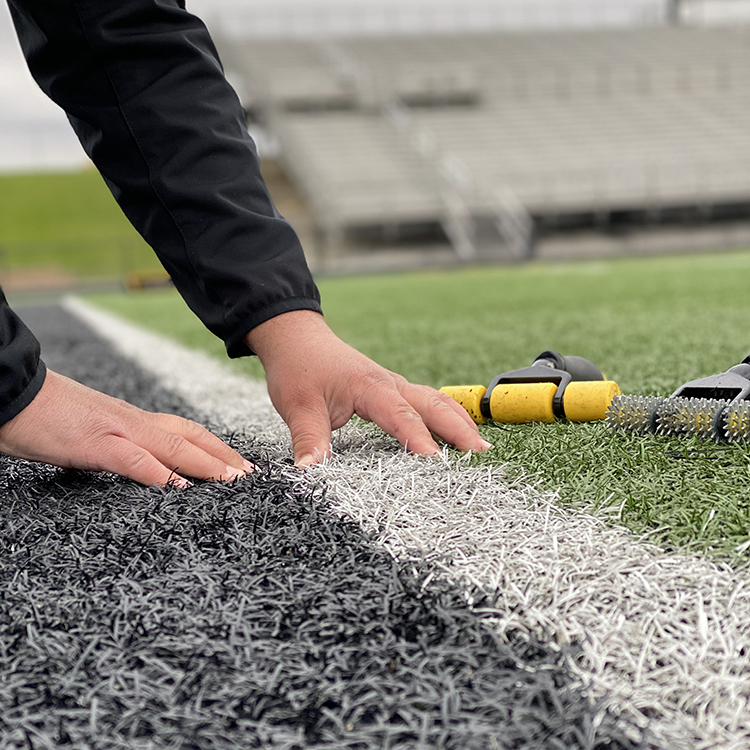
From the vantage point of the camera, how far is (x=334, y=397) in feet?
3.90

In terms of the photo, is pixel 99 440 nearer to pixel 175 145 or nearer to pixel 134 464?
pixel 134 464

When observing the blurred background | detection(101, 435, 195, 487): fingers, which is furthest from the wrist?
the blurred background

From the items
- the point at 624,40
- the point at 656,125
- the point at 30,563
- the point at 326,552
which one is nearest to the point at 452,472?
the point at 326,552

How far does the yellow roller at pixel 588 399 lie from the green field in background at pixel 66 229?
16778 millimetres

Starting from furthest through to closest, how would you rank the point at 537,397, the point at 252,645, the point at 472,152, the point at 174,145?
the point at 472,152, the point at 537,397, the point at 174,145, the point at 252,645

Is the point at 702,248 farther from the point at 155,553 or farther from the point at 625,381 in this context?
the point at 155,553

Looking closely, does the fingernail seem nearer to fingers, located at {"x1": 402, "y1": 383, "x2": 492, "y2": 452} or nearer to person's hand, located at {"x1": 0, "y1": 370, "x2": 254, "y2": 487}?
person's hand, located at {"x1": 0, "y1": 370, "x2": 254, "y2": 487}

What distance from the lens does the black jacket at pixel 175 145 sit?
1.23 m

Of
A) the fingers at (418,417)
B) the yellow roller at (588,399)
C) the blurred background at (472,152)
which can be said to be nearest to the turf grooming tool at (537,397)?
the yellow roller at (588,399)

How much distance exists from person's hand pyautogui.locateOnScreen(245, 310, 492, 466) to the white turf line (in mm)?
46

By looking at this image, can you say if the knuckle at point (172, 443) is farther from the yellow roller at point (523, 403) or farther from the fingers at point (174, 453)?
the yellow roller at point (523, 403)

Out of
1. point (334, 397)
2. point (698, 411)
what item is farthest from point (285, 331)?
point (698, 411)

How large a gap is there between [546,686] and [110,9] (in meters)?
1.11

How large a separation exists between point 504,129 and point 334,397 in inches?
729
